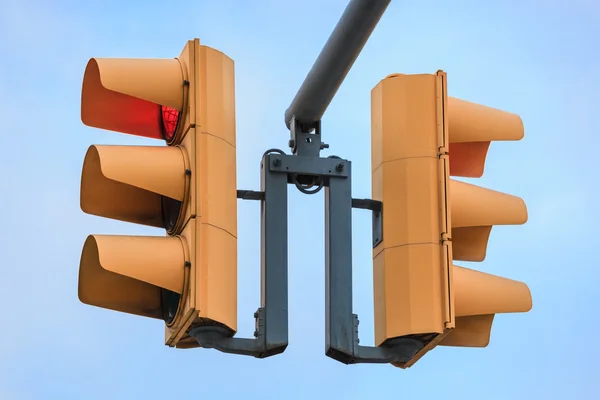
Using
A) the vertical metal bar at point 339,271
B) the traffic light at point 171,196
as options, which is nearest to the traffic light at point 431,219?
the vertical metal bar at point 339,271

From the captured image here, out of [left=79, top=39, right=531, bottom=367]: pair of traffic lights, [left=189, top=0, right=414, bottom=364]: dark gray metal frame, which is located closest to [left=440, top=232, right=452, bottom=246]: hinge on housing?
[left=79, top=39, right=531, bottom=367]: pair of traffic lights

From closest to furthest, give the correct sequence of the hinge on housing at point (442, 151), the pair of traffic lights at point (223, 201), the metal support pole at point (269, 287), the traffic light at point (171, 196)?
the traffic light at point (171, 196)
the pair of traffic lights at point (223, 201)
the metal support pole at point (269, 287)
the hinge on housing at point (442, 151)

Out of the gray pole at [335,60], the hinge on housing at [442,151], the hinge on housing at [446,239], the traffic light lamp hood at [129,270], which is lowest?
the traffic light lamp hood at [129,270]

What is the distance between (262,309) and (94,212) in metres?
1.22

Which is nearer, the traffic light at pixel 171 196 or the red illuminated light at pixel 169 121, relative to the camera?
the traffic light at pixel 171 196

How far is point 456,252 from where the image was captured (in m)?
11.1

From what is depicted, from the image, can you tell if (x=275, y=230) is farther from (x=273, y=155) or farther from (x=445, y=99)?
(x=445, y=99)

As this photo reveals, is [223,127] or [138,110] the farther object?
[138,110]

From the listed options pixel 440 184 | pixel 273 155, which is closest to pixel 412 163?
pixel 440 184

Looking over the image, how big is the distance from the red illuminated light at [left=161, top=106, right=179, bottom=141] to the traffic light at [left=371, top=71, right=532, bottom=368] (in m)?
1.39

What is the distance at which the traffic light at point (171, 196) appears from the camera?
9648mm

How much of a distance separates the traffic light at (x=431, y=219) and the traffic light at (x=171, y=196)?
1.17 metres

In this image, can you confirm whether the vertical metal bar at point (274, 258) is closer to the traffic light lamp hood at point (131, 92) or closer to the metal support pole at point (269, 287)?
the metal support pole at point (269, 287)

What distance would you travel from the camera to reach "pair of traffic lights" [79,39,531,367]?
9758mm
